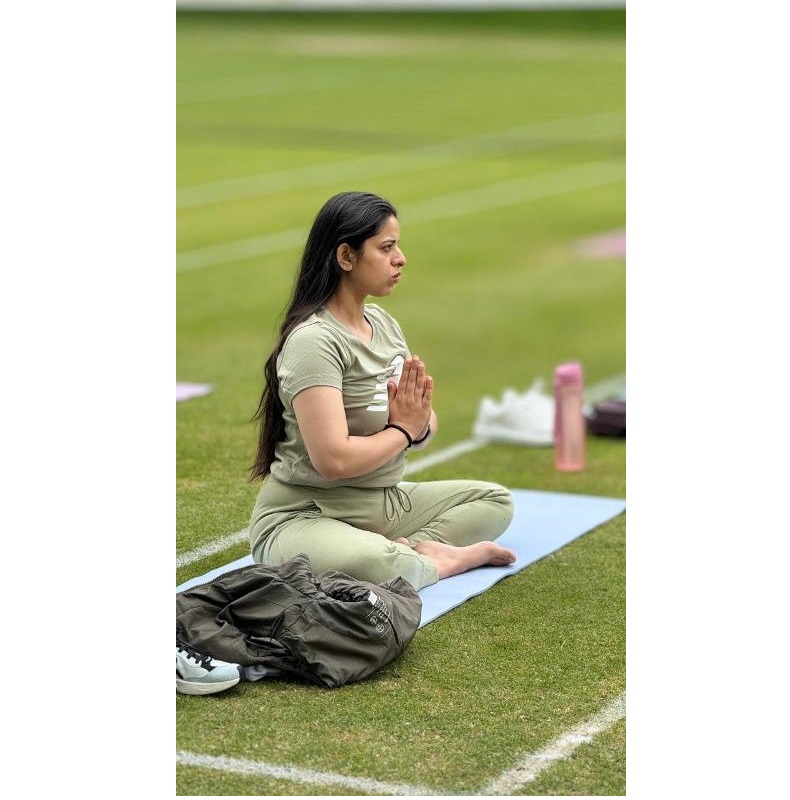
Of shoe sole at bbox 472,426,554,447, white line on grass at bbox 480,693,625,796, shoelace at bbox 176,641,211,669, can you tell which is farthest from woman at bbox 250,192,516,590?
shoe sole at bbox 472,426,554,447

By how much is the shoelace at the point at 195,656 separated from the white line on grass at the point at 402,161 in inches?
478

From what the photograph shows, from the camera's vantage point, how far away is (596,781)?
12.1ft

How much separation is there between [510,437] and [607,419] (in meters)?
0.52

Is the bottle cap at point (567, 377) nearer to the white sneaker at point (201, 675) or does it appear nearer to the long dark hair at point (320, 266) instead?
the long dark hair at point (320, 266)

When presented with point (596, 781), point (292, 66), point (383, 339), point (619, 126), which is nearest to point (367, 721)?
point (596, 781)

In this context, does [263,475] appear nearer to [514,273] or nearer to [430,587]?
[430,587]

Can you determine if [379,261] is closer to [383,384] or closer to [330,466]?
[383,384]

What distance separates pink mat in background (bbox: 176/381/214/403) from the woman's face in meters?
3.06

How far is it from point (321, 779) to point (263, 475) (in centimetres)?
161

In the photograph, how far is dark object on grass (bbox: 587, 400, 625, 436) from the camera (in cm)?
757

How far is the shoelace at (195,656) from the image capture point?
4203 mm

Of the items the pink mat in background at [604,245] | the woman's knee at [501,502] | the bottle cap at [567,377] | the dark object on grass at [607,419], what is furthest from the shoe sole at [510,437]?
the pink mat in background at [604,245]

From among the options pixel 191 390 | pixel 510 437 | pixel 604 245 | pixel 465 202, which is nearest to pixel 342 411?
pixel 510 437

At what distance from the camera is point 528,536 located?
5.85 metres
